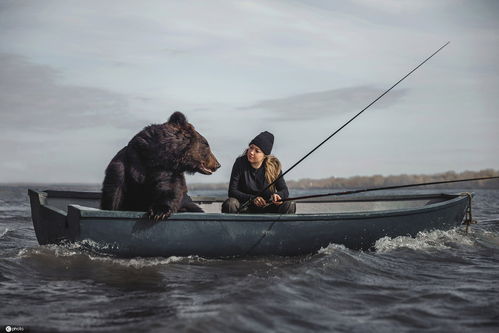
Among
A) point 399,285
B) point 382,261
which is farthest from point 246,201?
point 399,285

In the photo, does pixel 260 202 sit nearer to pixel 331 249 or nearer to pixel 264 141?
pixel 264 141

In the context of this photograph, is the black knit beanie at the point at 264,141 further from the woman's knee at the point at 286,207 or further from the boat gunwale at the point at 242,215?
the boat gunwale at the point at 242,215

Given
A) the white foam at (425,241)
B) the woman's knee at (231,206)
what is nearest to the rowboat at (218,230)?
the white foam at (425,241)

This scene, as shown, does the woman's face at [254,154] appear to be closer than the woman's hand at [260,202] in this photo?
No

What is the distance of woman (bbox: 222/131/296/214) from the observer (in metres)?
6.44

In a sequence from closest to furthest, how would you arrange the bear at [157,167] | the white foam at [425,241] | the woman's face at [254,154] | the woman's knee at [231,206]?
the bear at [157,167] → the woman's knee at [231,206] → the woman's face at [254,154] → the white foam at [425,241]

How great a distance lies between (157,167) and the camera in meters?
5.20

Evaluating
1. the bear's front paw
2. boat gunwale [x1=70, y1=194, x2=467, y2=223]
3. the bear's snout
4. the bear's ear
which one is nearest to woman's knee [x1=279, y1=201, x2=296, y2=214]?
boat gunwale [x1=70, y1=194, x2=467, y2=223]

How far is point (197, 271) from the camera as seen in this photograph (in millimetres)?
5352

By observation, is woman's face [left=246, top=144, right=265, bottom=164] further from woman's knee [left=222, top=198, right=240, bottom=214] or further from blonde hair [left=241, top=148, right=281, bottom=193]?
woman's knee [left=222, top=198, right=240, bottom=214]

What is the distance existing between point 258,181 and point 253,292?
2.42 meters

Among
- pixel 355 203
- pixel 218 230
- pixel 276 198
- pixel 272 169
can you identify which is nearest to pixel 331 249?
pixel 276 198

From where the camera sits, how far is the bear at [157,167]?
5.18 meters

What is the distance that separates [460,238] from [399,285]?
3.98 meters
